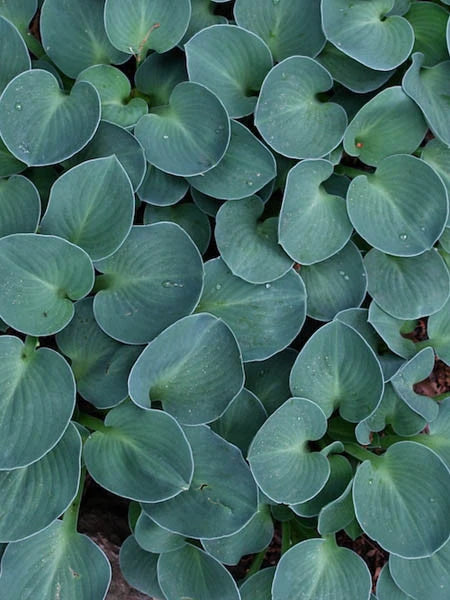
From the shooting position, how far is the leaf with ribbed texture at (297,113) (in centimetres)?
142

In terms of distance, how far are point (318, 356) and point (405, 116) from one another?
0.58 metres

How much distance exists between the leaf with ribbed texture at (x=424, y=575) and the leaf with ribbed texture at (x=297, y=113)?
35.3 inches

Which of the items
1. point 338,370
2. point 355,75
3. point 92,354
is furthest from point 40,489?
point 355,75

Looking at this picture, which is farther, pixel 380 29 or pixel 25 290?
pixel 380 29

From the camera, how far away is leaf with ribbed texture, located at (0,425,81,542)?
49.3 inches

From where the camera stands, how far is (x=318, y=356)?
4.51ft

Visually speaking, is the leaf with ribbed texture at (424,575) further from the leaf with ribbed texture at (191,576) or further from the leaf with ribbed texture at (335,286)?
the leaf with ribbed texture at (335,286)

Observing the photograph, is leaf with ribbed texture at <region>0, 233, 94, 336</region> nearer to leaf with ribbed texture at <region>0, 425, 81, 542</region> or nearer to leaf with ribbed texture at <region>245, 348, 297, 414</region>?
leaf with ribbed texture at <region>0, 425, 81, 542</region>

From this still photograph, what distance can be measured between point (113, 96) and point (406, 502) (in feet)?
3.50

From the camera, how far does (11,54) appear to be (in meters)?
1.41

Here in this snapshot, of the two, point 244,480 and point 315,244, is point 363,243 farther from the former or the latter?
point 244,480

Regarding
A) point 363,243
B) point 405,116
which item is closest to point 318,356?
point 363,243

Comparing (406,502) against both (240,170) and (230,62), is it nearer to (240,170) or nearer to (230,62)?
(240,170)

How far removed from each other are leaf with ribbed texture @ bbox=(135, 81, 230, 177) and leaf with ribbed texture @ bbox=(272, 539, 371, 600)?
0.83m
